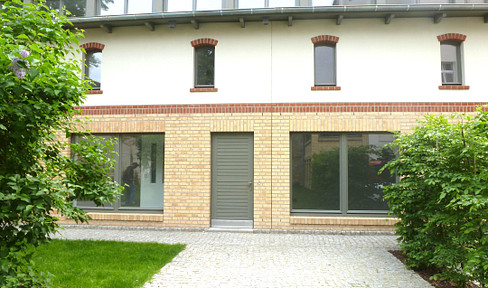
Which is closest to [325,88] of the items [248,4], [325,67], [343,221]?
[325,67]

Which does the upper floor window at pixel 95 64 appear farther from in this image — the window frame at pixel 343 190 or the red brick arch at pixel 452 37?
the red brick arch at pixel 452 37

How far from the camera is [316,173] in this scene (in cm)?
962

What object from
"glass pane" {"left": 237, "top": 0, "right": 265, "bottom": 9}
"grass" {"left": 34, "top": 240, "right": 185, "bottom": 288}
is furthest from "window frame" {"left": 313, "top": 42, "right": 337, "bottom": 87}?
"grass" {"left": 34, "top": 240, "right": 185, "bottom": 288}

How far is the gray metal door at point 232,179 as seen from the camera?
32.0 ft

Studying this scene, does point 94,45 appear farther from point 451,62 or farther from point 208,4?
point 451,62

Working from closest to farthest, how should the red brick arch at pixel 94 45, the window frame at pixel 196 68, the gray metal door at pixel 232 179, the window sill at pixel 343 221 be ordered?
the window sill at pixel 343 221, the gray metal door at pixel 232 179, the window frame at pixel 196 68, the red brick arch at pixel 94 45

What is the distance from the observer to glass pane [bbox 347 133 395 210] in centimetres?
949

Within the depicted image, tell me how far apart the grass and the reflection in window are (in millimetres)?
6074

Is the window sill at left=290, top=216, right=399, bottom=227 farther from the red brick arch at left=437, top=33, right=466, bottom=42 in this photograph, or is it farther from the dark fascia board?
the dark fascia board

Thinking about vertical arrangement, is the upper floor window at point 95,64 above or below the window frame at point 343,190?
above

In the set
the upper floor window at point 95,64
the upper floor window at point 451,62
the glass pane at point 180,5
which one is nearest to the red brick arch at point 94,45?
the upper floor window at point 95,64

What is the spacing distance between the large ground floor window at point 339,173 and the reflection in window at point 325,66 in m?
1.61

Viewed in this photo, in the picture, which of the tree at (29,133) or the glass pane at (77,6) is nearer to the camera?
the tree at (29,133)

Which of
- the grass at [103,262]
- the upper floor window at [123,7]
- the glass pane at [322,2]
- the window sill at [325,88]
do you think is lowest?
the grass at [103,262]
